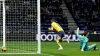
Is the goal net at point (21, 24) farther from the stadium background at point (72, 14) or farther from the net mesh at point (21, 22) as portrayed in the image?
the stadium background at point (72, 14)

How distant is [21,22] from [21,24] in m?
1.18

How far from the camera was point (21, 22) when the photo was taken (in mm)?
28297

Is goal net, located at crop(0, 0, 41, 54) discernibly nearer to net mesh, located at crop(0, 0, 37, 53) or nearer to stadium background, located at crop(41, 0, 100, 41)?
net mesh, located at crop(0, 0, 37, 53)

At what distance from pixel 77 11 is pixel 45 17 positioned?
388 centimetres

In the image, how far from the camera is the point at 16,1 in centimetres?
2323

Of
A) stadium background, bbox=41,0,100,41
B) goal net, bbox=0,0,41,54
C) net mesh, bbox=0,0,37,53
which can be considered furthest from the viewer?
stadium background, bbox=41,0,100,41

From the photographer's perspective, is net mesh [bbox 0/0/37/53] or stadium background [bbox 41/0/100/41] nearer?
net mesh [bbox 0/0/37/53]

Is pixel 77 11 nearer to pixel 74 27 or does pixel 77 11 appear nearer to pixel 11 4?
pixel 74 27

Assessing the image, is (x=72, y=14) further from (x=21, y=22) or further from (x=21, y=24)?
(x=21, y=22)

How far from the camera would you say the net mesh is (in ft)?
74.9

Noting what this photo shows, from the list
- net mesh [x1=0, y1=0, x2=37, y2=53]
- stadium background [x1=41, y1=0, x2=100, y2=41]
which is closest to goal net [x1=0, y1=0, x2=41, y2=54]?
net mesh [x1=0, y1=0, x2=37, y2=53]

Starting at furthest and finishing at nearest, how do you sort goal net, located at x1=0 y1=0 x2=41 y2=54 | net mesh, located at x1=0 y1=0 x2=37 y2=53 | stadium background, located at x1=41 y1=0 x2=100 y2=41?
stadium background, located at x1=41 y1=0 x2=100 y2=41
net mesh, located at x1=0 y1=0 x2=37 y2=53
goal net, located at x1=0 y1=0 x2=41 y2=54

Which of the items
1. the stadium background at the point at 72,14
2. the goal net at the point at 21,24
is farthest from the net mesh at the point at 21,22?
the stadium background at the point at 72,14

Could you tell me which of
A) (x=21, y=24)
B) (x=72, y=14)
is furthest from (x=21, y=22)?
(x=72, y=14)
